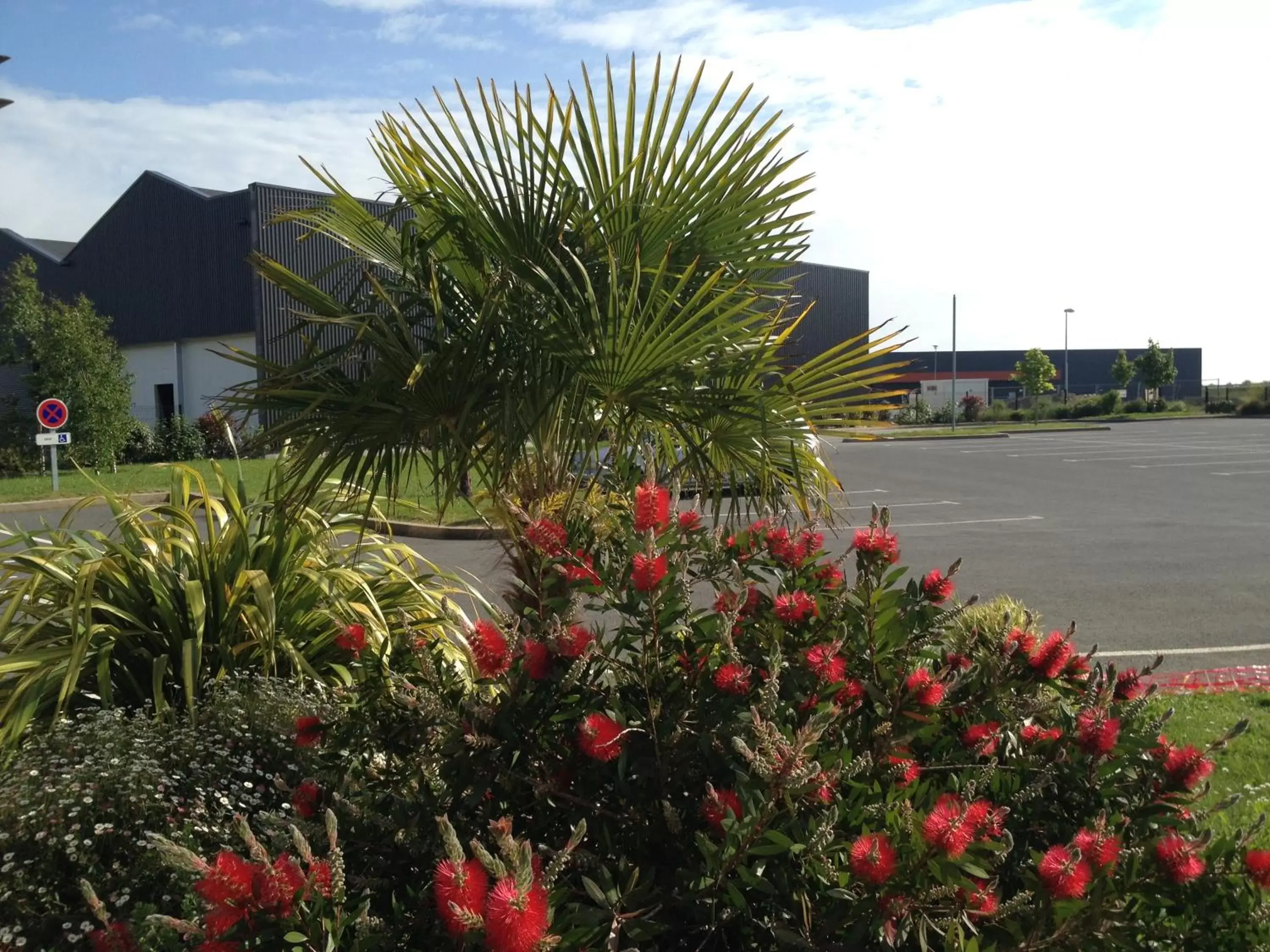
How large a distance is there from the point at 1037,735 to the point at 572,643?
117 cm

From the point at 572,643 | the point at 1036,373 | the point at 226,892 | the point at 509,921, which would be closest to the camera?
the point at 509,921

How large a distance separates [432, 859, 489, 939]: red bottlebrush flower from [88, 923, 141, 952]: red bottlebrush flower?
2.57 ft

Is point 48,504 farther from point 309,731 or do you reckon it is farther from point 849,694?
point 849,694

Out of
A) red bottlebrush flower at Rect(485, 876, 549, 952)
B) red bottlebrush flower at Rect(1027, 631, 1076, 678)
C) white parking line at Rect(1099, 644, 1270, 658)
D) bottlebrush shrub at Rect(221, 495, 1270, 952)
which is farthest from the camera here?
white parking line at Rect(1099, 644, 1270, 658)

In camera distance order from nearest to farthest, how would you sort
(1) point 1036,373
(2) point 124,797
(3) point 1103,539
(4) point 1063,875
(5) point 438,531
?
(4) point 1063,875, (2) point 124,797, (3) point 1103,539, (5) point 438,531, (1) point 1036,373

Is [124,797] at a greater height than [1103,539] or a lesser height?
greater

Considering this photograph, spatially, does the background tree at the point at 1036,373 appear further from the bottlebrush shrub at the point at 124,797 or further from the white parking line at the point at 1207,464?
the bottlebrush shrub at the point at 124,797

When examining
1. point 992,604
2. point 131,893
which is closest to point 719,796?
point 131,893

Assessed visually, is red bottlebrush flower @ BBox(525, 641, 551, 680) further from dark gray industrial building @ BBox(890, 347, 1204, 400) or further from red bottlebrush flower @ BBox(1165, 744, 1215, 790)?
dark gray industrial building @ BBox(890, 347, 1204, 400)

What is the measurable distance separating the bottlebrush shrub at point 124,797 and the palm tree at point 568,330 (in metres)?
0.87

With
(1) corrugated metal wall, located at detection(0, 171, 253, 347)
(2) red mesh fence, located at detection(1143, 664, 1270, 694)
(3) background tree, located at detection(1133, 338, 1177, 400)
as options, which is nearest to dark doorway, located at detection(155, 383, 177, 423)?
(1) corrugated metal wall, located at detection(0, 171, 253, 347)

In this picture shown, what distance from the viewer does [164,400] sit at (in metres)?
38.1

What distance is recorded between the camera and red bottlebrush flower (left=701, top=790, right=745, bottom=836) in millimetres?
1985

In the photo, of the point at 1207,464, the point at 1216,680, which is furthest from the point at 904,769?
the point at 1207,464
